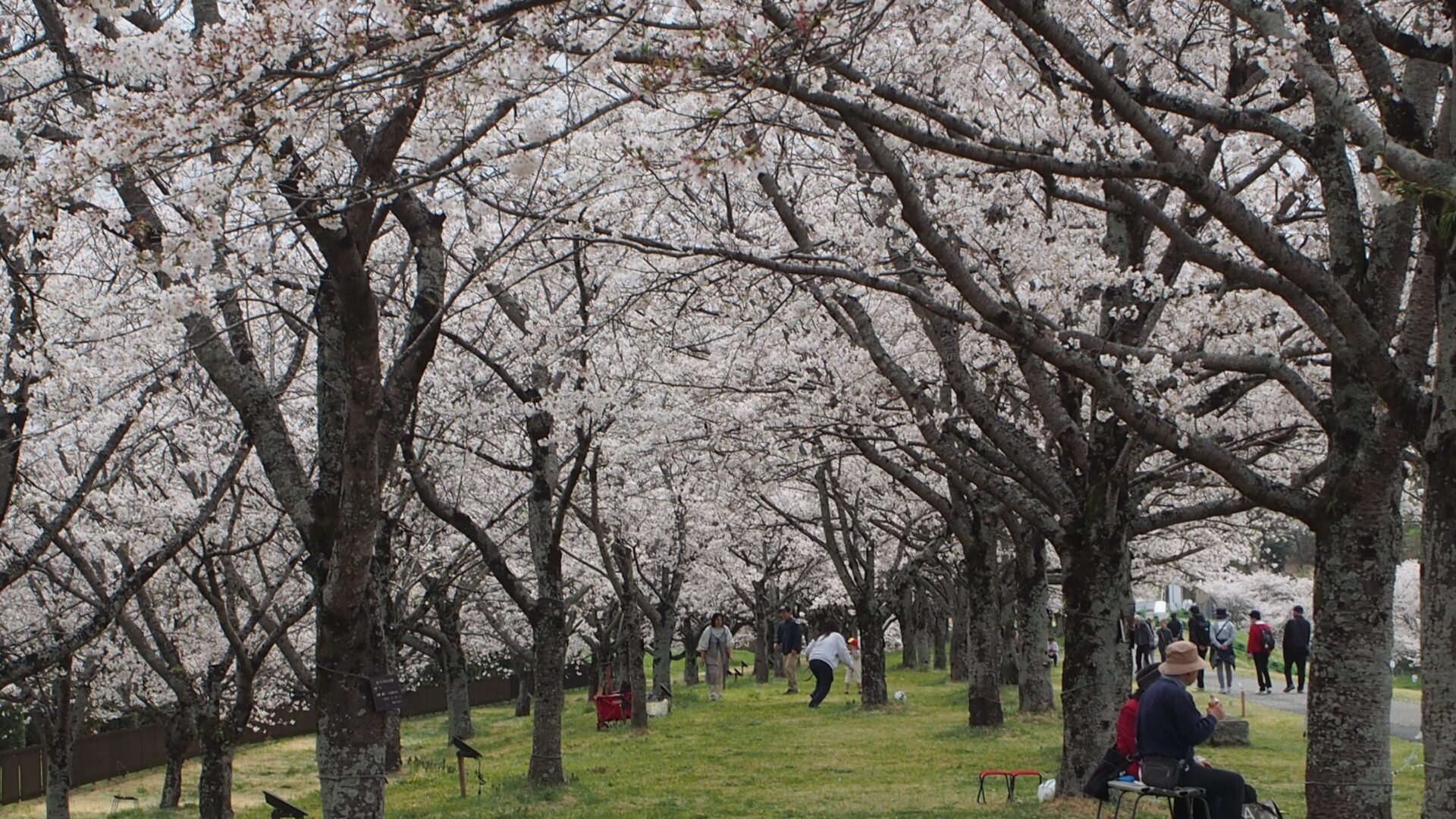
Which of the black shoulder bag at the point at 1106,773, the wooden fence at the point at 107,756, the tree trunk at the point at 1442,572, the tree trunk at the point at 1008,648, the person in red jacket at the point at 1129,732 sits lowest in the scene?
the wooden fence at the point at 107,756

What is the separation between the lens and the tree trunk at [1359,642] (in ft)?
21.3

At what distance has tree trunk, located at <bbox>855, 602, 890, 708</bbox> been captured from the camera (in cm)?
2381

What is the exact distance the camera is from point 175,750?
60.1 ft

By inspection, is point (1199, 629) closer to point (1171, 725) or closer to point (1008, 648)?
point (1008, 648)

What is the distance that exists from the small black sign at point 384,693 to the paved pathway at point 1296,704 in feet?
37.0

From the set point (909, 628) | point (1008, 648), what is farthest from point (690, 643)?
point (1008, 648)

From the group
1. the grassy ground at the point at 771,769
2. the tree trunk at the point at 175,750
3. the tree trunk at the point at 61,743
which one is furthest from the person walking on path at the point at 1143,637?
the tree trunk at the point at 61,743

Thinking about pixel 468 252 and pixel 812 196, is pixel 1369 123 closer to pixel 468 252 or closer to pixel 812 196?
pixel 812 196

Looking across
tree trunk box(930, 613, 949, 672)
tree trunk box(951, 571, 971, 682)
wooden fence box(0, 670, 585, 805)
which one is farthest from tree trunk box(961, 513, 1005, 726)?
tree trunk box(930, 613, 949, 672)

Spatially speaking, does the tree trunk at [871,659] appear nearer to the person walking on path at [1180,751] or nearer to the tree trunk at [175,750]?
the tree trunk at [175,750]

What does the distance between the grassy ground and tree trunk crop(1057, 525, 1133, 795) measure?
1.75 feet

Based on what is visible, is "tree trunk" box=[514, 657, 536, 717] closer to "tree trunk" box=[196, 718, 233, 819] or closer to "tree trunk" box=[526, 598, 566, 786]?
"tree trunk" box=[196, 718, 233, 819]

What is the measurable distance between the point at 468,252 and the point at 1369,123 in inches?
514

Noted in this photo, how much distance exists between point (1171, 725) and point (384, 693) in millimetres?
4704
